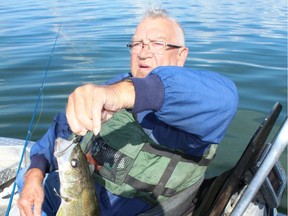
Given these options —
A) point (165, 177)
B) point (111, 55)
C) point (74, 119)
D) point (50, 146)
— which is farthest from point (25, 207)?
point (111, 55)

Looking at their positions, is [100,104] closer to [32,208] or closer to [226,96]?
[226,96]

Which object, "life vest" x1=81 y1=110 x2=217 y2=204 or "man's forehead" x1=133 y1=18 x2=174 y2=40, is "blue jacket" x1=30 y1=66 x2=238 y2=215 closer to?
"life vest" x1=81 y1=110 x2=217 y2=204

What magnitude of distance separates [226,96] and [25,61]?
8.16 metres

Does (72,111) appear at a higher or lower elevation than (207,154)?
higher

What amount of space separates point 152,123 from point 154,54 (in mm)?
851

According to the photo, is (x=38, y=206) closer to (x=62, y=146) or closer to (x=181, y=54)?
(x=62, y=146)

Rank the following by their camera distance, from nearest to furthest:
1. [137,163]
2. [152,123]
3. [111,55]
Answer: [152,123] < [137,163] < [111,55]

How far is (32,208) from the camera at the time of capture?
2.82m

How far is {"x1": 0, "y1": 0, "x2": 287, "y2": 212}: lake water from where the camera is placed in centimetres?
663

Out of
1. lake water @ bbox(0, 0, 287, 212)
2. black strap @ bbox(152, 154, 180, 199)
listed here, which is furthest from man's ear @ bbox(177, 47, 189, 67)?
lake water @ bbox(0, 0, 287, 212)

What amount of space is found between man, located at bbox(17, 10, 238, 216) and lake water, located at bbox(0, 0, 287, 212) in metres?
2.60

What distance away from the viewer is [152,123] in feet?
8.35

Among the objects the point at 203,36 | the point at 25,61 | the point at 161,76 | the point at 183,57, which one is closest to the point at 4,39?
the point at 25,61

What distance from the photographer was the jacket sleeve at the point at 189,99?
6.05 feet
